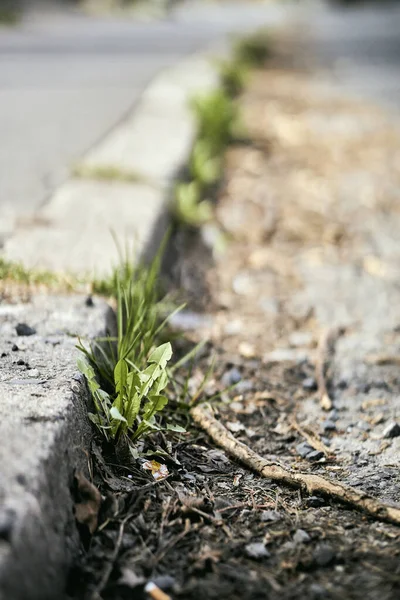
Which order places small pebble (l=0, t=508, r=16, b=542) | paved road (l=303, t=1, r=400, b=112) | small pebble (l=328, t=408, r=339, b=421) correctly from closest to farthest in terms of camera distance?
small pebble (l=0, t=508, r=16, b=542)
small pebble (l=328, t=408, r=339, b=421)
paved road (l=303, t=1, r=400, b=112)

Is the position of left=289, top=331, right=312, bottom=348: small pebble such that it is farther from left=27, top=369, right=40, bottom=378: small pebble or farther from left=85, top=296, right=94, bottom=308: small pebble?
left=27, top=369, right=40, bottom=378: small pebble

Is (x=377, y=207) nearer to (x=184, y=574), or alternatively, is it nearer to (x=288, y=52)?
(x=184, y=574)

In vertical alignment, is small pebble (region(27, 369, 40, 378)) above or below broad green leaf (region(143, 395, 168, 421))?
above

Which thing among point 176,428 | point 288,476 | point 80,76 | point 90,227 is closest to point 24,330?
point 176,428

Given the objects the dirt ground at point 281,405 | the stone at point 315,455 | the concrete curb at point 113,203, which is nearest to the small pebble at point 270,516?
the dirt ground at point 281,405

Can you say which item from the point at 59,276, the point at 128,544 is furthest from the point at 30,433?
the point at 59,276

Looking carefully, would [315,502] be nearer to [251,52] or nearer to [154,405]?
[154,405]

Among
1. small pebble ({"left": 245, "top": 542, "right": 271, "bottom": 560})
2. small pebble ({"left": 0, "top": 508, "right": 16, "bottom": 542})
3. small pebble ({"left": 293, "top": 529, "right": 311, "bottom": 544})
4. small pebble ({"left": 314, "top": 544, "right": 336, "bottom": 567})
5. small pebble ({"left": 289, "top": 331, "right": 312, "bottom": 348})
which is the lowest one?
small pebble ({"left": 289, "top": 331, "right": 312, "bottom": 348})

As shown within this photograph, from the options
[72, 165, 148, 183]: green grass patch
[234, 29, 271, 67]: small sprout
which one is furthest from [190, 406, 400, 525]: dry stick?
[234, 29, 271, 67]: small sprout
